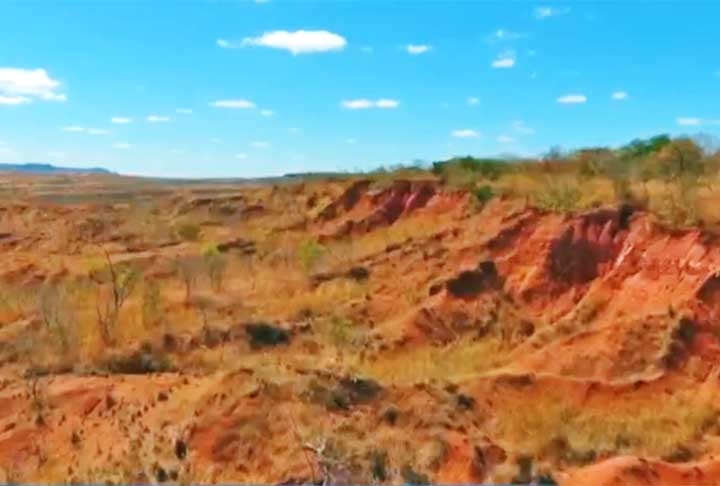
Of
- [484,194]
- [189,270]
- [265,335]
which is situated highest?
[484,194]

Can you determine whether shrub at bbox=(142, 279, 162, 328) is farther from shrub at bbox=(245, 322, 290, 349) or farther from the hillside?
shrub at bbox=(245, 322, 290, 349)

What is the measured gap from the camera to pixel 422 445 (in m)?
11.8

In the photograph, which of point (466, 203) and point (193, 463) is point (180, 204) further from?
point (193, 463)

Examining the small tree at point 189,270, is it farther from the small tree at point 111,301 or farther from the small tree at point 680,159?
the small tree at point 680,159

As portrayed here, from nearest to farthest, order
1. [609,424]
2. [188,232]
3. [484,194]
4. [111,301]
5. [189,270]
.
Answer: [609,424], [111,301], [189,270], [484,194], [188,232]

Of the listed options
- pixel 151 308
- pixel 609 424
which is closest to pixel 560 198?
pixel 151 308

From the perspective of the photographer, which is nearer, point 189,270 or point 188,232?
point 189,270

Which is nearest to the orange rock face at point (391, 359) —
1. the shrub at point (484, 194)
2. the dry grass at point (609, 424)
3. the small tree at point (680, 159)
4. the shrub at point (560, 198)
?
the dry grass at point (609, 424)

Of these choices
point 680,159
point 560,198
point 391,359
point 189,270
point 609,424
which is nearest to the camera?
point 609,424

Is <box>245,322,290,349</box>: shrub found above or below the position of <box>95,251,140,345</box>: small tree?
below

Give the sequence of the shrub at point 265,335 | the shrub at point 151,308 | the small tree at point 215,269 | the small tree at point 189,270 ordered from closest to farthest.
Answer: the shrub at point 265,335 → the shrub at point 151,308 → the small tree at point 189,270 → the small tree at point 215,269

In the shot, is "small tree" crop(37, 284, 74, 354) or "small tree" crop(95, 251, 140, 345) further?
"small tree" crop(95, 251, 140, 345)

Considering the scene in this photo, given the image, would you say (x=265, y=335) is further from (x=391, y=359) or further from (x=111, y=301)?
(x=111, y=301)

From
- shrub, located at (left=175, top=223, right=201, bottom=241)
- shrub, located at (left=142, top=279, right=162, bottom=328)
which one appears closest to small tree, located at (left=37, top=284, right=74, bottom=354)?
shrub, located at (left=142, top=279, right=162, bottom=328)
